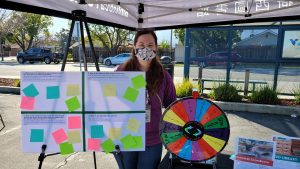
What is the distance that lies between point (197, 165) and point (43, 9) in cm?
208

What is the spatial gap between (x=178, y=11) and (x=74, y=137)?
7.69ft

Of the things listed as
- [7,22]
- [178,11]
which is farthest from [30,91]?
[7,22]

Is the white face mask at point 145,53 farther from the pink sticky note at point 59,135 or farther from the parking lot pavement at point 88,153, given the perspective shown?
the parking lot pavement at point 88,153

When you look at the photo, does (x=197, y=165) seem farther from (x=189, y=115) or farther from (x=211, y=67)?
(x=211, y=67)

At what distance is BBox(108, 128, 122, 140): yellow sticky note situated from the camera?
6.33 ft

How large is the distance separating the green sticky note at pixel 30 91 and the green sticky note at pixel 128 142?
72 cm

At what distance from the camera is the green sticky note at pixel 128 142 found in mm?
1943

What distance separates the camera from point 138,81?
1914mm

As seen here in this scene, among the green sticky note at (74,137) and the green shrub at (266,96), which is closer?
the green sticky note at (74,137)

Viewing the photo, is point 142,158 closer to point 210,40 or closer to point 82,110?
point 82,110

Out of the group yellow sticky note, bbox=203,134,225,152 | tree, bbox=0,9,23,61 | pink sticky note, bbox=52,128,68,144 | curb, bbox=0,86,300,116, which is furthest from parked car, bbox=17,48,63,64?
yellow sticky note, bbox=203,134,225,152

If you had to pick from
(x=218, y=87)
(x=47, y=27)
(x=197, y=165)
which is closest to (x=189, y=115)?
(x=197, y=165)

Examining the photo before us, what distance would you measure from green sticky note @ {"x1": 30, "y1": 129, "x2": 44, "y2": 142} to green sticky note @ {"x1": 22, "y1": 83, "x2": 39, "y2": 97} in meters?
0.27

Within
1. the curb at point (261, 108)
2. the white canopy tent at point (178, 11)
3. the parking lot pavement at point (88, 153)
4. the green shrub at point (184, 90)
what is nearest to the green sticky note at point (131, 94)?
the white canopy tent at point (178, 11)
